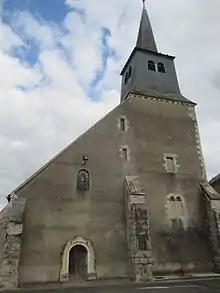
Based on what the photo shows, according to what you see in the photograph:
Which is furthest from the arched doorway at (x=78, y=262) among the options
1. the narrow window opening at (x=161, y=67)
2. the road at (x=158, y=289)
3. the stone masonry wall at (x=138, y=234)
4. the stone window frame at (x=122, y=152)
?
the narrow window opening at (x=161, y=67)

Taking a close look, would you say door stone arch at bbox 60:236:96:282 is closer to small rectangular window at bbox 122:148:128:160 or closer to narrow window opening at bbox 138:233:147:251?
narrow window opening at bbox 138:233:147:251

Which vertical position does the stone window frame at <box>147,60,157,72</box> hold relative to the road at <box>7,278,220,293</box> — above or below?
above

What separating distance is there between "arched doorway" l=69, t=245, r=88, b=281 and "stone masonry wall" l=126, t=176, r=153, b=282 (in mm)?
2511

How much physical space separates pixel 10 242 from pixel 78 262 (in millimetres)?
3925

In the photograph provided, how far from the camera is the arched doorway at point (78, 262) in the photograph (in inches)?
570

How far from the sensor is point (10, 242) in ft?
42.3

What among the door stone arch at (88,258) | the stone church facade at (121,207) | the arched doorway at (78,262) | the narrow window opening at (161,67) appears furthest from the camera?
the narrow window opening at (161,67)

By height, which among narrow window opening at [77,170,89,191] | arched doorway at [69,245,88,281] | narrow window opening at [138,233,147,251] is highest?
narrow window opening at [77,170,89,191]

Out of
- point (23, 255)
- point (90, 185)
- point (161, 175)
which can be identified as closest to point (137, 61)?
point (161, 175)

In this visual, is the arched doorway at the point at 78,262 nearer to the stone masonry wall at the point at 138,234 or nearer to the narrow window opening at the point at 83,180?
the stone masonry wall at the point at 138,234

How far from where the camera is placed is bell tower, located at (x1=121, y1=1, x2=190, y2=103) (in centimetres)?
2159

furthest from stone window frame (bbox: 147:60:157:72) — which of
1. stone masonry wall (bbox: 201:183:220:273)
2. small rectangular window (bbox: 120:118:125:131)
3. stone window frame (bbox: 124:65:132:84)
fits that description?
stone masonry wall (bbox: 201:183:220:273)

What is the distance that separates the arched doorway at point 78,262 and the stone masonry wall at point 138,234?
8.24 ft

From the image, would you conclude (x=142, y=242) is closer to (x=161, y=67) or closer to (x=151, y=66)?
(x=151, y=66)
